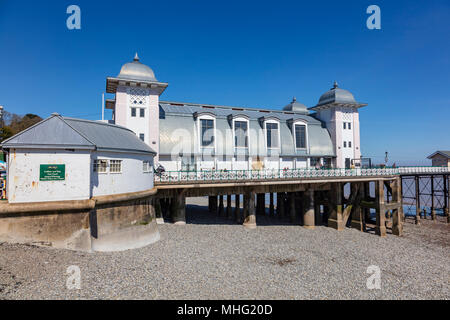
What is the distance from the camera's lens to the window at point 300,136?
28.0 metres

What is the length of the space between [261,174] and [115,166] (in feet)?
37.0

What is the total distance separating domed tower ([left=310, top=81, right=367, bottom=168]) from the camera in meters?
28.9

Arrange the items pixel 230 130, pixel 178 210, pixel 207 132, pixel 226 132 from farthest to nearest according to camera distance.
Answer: pixel 230 130 < pixel 226 132 < pixel 207 132 < pixel 178 210

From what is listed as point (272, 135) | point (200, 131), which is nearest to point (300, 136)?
point (272, 135)

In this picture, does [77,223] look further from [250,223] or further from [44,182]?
[250,223]

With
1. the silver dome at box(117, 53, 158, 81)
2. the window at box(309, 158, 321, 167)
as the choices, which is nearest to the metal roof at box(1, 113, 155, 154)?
the silver dome at box(117, 53, 158, 81)

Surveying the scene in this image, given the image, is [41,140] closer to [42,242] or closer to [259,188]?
[42,242]

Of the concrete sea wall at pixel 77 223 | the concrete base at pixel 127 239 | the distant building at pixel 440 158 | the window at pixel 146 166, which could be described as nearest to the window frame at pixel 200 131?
the window at pixel 146 166

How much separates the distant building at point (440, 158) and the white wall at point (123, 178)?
38304 millimetres

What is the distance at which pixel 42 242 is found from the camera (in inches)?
412

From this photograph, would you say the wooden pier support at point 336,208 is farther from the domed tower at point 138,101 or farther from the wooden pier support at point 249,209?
the domed tower at point 138,101

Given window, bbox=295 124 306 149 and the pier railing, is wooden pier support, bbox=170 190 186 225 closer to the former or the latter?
the pier railing

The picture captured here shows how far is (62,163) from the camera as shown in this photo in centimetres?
1116
